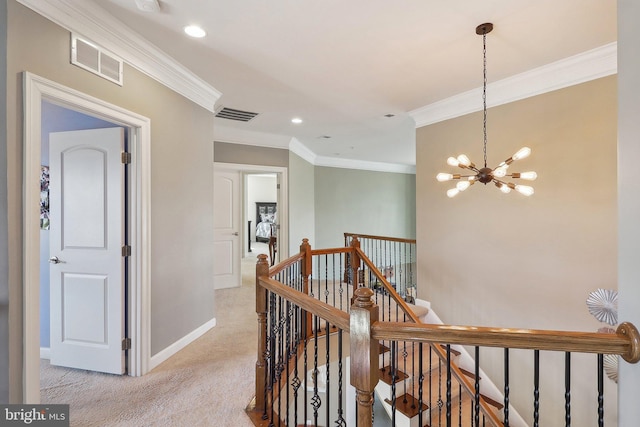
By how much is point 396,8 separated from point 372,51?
1.86 feet

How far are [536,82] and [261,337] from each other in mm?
3505

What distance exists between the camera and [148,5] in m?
1.98

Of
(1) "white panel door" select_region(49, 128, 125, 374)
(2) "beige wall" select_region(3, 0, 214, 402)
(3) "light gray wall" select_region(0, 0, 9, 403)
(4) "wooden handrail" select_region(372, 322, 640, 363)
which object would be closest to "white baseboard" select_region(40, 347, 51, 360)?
(1) "white panel door" select_region(49, 128, 125, 374)

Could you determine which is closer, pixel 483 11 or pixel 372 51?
pixel 483 11

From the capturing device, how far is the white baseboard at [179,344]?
2.71 metres

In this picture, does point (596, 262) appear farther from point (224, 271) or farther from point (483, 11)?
point (224, 271)

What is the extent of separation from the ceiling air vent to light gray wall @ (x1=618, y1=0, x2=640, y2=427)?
12.4 feet

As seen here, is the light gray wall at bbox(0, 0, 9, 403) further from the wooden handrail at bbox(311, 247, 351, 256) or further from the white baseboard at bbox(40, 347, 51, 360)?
the wooden handrail at bbox(311, 247, 351, 256)

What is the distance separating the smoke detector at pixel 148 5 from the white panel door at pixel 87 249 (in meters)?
0.96

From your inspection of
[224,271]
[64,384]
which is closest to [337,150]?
[224,271]

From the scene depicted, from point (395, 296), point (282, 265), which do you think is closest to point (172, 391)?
point (282, 265)

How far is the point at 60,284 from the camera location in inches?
105

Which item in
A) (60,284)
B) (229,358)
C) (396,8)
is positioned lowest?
(229,358)

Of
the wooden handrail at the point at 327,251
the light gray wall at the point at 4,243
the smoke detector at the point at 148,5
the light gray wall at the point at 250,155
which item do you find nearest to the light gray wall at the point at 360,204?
the light gray wall at the point at 250,155
